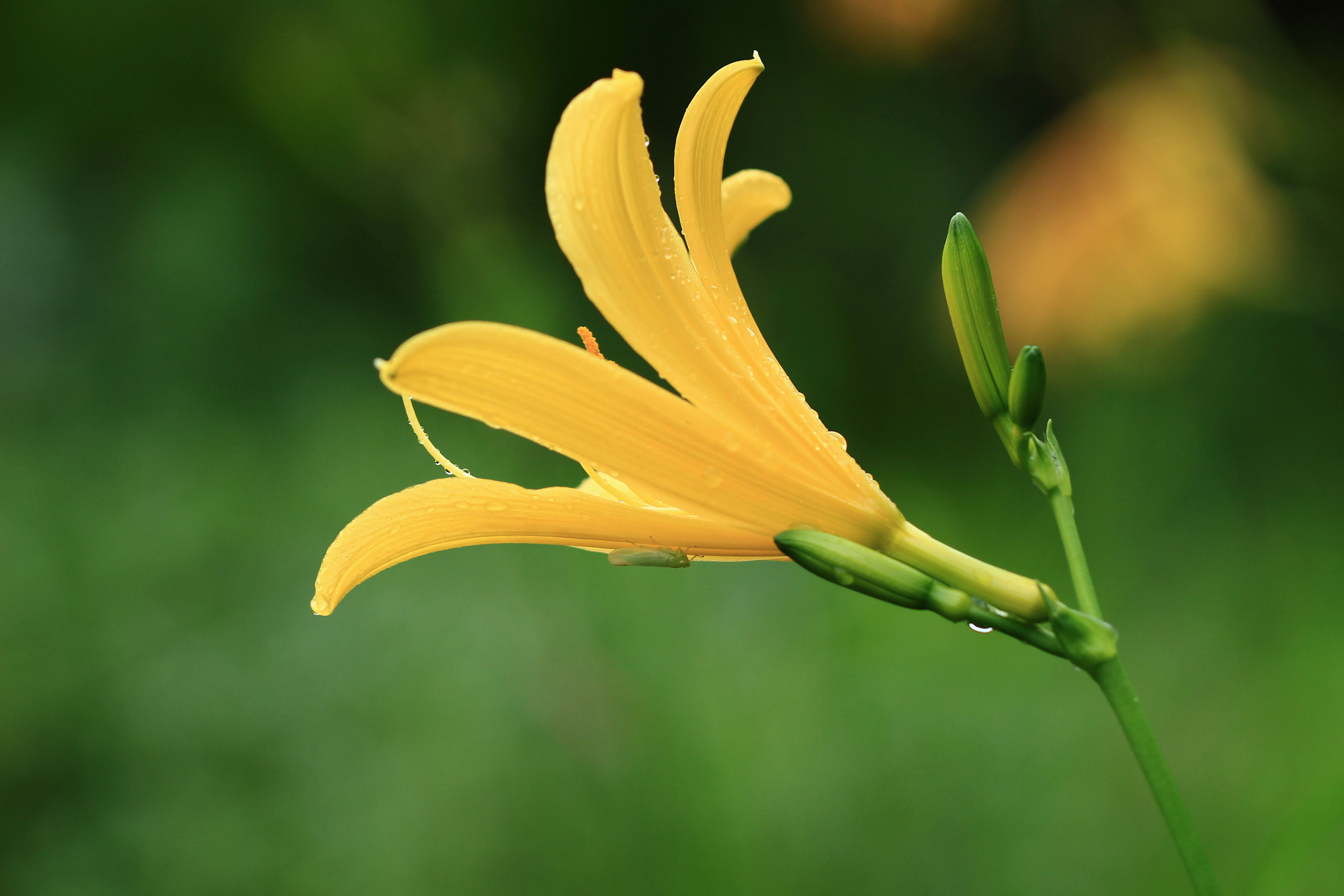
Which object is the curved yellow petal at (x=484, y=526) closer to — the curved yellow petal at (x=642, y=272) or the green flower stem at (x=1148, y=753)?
the curved yellow petal at (x=642, y=272)

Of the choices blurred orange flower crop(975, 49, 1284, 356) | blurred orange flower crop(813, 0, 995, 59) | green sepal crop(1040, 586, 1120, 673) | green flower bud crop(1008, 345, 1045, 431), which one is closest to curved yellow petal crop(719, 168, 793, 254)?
green flower bud crop(1008, 345, 1045, 431)

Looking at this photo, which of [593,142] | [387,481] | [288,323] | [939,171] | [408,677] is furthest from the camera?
[288,323]

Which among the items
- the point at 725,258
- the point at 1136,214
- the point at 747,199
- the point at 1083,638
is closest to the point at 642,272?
the point at 725,258

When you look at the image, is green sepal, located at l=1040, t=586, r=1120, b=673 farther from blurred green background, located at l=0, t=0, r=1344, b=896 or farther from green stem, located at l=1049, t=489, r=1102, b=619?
blurred green background, located at l=0, t=0, r=1344, b=896

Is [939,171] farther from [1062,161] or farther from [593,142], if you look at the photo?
[593,142]

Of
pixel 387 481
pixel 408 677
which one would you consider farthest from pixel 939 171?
pixel 408 677

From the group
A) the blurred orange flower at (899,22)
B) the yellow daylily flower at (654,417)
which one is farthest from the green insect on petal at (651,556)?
the blurred orange flower at (899,22)
